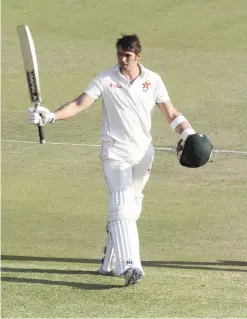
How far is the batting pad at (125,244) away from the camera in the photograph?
10.1m

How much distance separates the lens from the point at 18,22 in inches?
833

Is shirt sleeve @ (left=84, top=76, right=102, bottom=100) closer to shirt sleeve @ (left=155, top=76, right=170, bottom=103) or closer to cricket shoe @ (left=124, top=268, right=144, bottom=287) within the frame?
shirt sleeve @ (left=155, top=76, right=170, bottom=103)

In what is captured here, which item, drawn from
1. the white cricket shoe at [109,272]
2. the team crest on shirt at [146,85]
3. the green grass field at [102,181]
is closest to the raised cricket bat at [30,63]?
the team crest on shirt at [146,85]

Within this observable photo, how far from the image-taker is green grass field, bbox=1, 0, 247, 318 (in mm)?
10086

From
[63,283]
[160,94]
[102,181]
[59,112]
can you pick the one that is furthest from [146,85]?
[102,181]

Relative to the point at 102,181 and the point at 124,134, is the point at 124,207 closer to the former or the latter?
the point at 124,134

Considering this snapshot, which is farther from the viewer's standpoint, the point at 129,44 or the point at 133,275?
the point at 129,44

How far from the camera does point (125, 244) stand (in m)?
10.1

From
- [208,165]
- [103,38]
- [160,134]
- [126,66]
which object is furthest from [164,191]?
[103,38]

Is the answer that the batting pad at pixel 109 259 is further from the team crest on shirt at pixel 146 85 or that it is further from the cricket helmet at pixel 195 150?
the team crest on shirt at pixel 146 85

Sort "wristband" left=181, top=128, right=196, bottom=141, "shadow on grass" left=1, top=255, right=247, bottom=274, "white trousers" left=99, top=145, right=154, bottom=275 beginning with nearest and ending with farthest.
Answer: "white trousers" left=99, top=145, right=154, bottom=275 → "wristband" left=181, top=128, right=196, bottom=141 → "shadow on grass" left=1, top=255, right=247, bottom=274

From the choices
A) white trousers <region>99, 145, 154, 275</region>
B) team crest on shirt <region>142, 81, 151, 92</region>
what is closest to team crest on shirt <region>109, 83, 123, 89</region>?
team crest on shirt <region>142, 81, 151, 92</region>

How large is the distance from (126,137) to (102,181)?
391cm

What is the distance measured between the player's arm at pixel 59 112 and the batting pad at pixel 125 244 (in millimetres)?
1064
